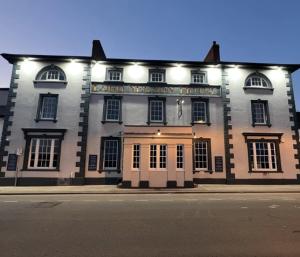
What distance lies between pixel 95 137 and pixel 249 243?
1631 centimetres

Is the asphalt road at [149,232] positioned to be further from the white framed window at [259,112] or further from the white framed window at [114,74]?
the white framed window at [114,74]

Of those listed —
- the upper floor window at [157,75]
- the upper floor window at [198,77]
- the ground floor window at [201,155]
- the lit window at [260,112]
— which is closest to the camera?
the ground floor window at [201,155]

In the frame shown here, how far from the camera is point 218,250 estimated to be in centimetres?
495

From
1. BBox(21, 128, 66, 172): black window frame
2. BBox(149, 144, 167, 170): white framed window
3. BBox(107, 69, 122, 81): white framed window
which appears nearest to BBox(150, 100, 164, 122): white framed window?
BBox(149, 144, 167, 170): white framed window

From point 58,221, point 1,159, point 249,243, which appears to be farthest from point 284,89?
point 1,159

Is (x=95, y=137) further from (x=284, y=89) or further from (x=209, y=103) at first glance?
(x=284, y=89)

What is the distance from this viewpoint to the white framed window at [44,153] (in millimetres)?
19375

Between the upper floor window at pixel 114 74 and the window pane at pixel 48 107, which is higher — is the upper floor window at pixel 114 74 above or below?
above

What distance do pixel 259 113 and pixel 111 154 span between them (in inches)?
546

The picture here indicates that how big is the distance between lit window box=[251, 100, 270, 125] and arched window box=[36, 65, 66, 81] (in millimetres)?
17430

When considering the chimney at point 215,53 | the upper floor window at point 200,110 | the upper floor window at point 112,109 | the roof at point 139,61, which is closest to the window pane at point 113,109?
the upper floor window at point 112,109

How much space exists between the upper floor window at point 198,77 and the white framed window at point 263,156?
712cm

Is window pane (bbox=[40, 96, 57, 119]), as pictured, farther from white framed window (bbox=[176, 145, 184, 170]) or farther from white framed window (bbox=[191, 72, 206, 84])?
white framed window (bbox=[191, 72, 206, 84])

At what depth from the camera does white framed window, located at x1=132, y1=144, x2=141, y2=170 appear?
17984 mm
